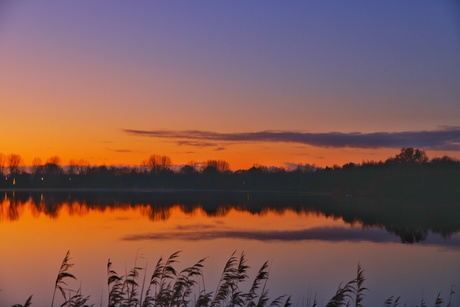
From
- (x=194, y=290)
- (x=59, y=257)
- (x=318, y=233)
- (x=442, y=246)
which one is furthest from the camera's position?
(x=318, y=233)

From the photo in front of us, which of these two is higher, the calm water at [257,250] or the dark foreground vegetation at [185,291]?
the dark foreground vegetation at [185,291]

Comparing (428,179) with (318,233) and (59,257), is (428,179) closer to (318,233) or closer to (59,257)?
(318,233)

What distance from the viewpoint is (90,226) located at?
95.3 feet

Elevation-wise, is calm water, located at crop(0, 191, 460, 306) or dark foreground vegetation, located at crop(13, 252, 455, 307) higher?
dark foreground vegetation, located at crop(13, 252, 455, 307)

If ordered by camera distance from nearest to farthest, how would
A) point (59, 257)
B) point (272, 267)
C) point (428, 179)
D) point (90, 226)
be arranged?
point (272, 267), point (59, 257), point (90, 226), point (428, 179)

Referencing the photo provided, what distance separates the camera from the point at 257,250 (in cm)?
2033

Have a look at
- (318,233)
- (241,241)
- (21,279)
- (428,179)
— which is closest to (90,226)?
(241,241)

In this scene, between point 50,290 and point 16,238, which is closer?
point 50,290

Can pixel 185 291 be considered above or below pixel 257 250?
above

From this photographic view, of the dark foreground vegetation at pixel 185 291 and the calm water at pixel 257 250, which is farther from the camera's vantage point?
the calm water at pixel 257 250

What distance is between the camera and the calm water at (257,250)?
13.9m

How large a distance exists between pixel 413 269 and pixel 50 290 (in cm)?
1085

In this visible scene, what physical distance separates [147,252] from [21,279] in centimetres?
552

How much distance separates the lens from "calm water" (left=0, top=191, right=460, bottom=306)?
13.9 metres
